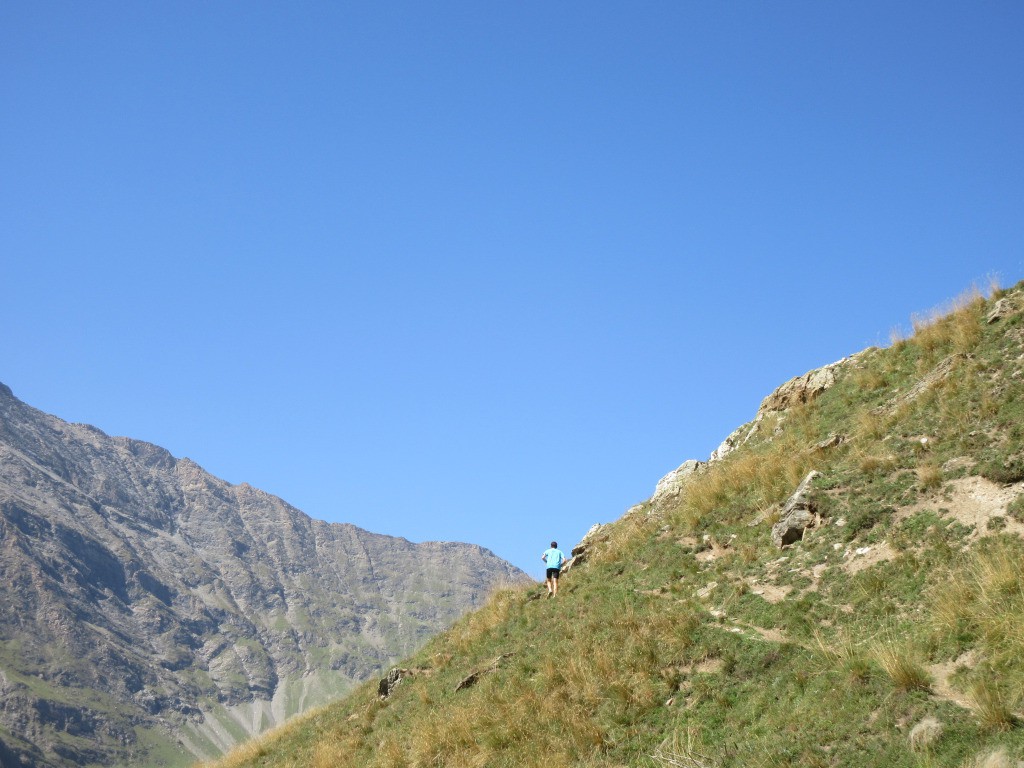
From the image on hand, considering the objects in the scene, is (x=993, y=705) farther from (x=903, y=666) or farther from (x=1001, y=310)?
(x=1001, y=310)

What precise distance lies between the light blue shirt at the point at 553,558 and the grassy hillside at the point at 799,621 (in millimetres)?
448

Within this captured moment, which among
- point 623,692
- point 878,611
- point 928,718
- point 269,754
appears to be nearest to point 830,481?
point 878,611

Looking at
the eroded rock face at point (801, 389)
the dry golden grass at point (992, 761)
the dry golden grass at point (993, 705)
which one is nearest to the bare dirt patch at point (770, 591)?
the dry golden grass at point (993, 705)

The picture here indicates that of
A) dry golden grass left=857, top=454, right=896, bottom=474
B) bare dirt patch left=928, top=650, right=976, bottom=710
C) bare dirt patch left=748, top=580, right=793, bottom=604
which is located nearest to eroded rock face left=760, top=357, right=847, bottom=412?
dry golden grass left=857, top=454, right=896, bottom=474

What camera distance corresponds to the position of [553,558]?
23.0 meters

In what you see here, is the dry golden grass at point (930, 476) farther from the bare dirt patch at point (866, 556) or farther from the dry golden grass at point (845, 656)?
the dry golden grass at point (845, 656)

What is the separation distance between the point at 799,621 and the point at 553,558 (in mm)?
9770

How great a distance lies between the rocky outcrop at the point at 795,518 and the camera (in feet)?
55.4

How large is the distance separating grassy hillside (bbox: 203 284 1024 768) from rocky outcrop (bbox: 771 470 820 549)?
0.20 meters

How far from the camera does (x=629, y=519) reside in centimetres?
2527

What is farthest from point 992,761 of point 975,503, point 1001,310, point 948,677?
point 1001,310

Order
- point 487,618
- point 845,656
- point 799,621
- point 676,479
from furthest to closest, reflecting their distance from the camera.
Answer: point 676,479
point 487,618
point 799,621
point 845,656

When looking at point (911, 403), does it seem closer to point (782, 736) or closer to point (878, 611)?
point (878, 611)

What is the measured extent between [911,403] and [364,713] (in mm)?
15307
